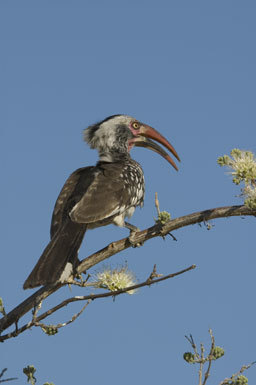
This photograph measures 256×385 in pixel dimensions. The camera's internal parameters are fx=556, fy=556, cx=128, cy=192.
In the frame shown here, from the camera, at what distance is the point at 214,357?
3309 millimetres

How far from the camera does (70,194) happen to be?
19.0 ft

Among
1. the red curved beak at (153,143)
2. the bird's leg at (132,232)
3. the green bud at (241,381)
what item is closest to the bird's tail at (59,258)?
the bird's leg at (132,232)

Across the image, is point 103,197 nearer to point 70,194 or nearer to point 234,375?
point 70,194

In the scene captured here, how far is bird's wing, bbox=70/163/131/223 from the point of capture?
5.28 m

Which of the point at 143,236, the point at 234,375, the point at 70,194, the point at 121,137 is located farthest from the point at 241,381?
the point at 121,137

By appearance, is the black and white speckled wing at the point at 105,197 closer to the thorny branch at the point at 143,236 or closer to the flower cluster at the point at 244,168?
the thorny branch at the point at 143,236

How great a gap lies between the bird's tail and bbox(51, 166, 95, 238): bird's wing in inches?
8.4

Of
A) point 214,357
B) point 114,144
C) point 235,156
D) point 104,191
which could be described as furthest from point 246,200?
point 114,144

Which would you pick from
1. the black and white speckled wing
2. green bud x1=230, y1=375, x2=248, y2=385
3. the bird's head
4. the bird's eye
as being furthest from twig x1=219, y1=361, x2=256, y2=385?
the bird's eye

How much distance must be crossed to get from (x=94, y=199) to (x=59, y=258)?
99 centimetres

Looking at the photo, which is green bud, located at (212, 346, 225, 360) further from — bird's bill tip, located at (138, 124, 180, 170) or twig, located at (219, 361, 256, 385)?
bird's bill tip, located at (138, 124, 180, 170)

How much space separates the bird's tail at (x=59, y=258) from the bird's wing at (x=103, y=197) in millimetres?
139

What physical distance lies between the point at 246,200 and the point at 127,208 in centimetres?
277

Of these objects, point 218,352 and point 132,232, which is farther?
point 132,232
